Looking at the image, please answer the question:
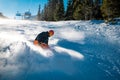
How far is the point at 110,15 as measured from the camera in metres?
29.1

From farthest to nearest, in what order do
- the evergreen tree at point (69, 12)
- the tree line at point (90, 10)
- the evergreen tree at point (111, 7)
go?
the evergreen tree at point (69, 12)
the tree line at point (90, 10)
the evergreen tree at point (111, 7)

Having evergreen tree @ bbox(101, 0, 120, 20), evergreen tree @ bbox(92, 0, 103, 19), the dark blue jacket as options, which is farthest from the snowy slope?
evergreen tree @ bbox(92, 0, 103, 19)

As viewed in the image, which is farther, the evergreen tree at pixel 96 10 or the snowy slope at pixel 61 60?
the evergreen tree at pixel 96 10

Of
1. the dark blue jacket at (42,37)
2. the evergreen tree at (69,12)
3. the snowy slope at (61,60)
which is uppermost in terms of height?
the evergreen tree at (69,12)

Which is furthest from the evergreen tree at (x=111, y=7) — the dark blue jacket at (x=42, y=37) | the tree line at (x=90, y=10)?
the dark blue jacket at (x=42, y=37)

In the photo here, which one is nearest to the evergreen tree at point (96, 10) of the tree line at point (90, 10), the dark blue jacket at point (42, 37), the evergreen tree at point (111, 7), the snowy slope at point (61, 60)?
the tree line at point (90, 10)

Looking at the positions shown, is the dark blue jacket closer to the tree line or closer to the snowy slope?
the snowy slope

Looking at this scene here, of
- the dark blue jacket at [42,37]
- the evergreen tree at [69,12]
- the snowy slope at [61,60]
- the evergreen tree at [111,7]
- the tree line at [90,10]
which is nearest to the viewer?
the snowy slope at [61,60]

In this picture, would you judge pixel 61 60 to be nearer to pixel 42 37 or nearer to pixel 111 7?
pixel 42 37

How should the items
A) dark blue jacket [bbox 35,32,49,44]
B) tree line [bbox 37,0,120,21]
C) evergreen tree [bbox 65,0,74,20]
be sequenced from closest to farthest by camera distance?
dark blue jacket [bbox 35,32,49,44] → tree line [bbox 37,0,120,21] → evergreen tree [bbox 65,0,74,20]

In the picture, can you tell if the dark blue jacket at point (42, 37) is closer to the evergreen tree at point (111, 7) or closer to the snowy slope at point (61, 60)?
the snowy slope at point (61, 60)

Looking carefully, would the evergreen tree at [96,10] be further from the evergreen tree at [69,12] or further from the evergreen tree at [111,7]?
the evergreen tree at [111,7]

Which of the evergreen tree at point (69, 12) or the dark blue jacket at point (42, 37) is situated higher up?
the evergreen tree at point (69, 12)

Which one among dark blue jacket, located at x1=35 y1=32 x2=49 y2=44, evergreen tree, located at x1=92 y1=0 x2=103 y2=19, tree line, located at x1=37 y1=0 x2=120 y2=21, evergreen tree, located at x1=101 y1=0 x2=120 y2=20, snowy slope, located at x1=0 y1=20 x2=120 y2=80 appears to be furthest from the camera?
evergreen tree, located at x1=92 y1=0 x2=103 y2=19
